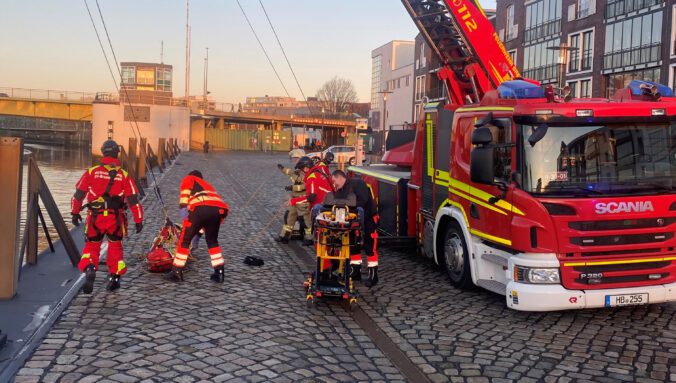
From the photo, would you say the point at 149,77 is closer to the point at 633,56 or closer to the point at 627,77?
the point at 627,77

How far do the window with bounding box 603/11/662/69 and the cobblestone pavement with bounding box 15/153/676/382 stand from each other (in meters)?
31.1

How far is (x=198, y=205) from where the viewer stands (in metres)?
8.10

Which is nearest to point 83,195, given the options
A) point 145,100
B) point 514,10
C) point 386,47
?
point 514,10

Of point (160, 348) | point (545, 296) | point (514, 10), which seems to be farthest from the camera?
point (514, 10)

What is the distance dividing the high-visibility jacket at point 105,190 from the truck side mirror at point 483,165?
13.2ft

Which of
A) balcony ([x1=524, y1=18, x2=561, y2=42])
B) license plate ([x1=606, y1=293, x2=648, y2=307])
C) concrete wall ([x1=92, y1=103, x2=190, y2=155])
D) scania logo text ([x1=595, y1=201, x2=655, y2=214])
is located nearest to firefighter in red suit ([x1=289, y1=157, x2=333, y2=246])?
scania logo text ([x1=595, y1=201, x2=655, y2=214])

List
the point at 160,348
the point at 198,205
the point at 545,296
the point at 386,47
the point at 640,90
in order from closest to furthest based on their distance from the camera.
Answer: the point at 160,348 < the point at 545,296 < the point at 640,90 < the point at 198,205 < the point at 386,47

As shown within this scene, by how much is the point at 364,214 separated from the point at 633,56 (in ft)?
110

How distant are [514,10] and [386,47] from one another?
→ 1856 inches

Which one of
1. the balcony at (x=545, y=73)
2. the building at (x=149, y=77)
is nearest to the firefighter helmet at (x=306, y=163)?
the balcony at (x=545, y=73)

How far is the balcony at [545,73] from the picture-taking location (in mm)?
42897

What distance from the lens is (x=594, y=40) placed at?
39375 mm

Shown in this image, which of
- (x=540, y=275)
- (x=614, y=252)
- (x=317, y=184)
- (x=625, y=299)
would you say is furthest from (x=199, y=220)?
(x=625, y=299)

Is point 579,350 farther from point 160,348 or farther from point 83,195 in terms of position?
point 83,195
